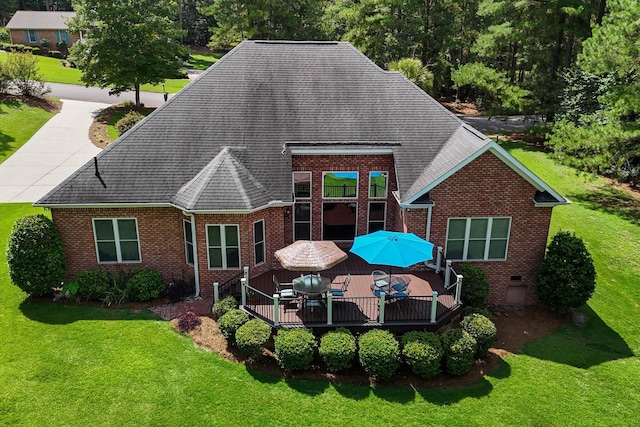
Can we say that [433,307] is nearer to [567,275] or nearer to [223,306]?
[567,275]

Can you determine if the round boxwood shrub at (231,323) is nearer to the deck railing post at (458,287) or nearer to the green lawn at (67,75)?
the deck railing post at (458,287)

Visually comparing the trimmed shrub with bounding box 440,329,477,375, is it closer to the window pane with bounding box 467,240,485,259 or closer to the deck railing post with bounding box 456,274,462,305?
the deck railing post with bounding box 456,274,462,305

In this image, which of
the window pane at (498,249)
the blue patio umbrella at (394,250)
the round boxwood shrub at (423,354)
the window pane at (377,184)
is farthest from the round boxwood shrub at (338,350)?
the window pane at (498,249)

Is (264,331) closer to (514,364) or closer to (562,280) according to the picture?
(514,364)

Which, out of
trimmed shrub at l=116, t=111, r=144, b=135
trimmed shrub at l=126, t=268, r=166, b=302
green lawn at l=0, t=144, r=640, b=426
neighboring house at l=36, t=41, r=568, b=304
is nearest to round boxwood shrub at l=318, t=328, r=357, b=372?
green lawn at l=0, t=144, r=640, b=426

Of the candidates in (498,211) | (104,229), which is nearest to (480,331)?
(498,211)
